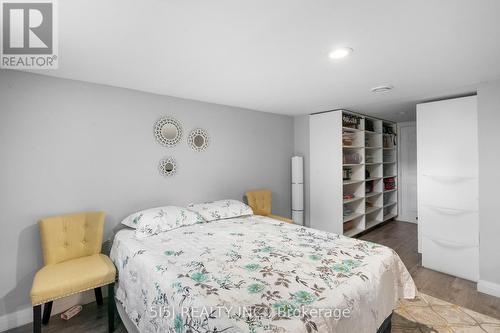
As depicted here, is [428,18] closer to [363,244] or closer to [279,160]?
[363,244]

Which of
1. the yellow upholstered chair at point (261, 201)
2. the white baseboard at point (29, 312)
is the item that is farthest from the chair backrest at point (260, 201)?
the white baseboard at point (29, 312)

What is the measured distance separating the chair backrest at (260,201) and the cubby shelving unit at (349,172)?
97 centimetres

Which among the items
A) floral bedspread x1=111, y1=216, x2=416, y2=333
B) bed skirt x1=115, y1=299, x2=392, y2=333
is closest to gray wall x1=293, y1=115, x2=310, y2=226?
floral bedspread x1=111, y1=216, x2=416, y2=333

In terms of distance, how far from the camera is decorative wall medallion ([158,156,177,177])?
3.02 metres

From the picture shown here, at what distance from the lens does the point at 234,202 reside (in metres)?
3.32

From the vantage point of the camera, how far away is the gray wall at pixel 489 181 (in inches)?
104

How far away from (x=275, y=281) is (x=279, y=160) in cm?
304

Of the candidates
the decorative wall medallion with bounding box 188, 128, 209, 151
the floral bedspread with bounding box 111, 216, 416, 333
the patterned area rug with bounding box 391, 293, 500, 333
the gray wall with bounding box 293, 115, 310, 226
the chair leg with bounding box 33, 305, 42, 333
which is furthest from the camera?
the gray wall with bounding box 293, 115, 310, 226

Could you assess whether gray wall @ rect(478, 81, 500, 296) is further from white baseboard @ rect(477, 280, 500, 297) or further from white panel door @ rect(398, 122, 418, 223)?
white panel door @ rect(398, 122, 418, 223)

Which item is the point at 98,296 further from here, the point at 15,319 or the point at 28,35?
the point at 28,35

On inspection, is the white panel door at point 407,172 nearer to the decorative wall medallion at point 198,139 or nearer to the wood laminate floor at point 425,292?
the wood laminate floor at point 425,292

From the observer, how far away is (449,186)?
3.06m

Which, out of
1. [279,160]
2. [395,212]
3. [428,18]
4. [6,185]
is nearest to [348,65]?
[428,18]

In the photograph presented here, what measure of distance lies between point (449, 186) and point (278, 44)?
2918 millimetres
